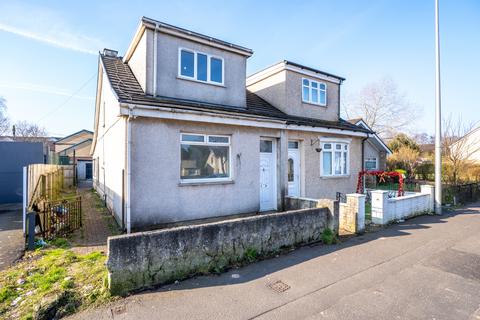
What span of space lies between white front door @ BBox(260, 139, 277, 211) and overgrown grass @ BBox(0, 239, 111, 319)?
237 inches

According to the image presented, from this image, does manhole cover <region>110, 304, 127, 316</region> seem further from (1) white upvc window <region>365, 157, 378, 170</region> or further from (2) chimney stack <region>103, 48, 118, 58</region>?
(1) white upvc window <region>365, 157, 378, 170</region>

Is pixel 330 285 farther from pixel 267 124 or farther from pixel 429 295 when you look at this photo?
pixel 267 124

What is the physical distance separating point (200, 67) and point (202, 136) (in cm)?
Answer: 293

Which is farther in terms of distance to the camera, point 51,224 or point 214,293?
point 51,224

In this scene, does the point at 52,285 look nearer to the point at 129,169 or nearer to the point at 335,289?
the point at 129,169

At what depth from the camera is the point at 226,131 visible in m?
8.85

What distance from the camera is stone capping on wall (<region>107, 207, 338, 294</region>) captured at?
14.0ft

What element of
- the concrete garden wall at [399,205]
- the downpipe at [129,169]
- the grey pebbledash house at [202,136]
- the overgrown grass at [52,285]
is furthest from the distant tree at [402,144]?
the overgrown grass at [52,285]

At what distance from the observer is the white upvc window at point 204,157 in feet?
26.7

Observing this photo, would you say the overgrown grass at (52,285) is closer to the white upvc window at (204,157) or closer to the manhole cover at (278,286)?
the manhole cover at (278,286)

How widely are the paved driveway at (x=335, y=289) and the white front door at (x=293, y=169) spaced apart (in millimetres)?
4698

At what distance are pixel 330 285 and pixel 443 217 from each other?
878cm

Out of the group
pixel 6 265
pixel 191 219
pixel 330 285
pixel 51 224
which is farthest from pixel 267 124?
pixel 6 265

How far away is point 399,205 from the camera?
31.8ft
